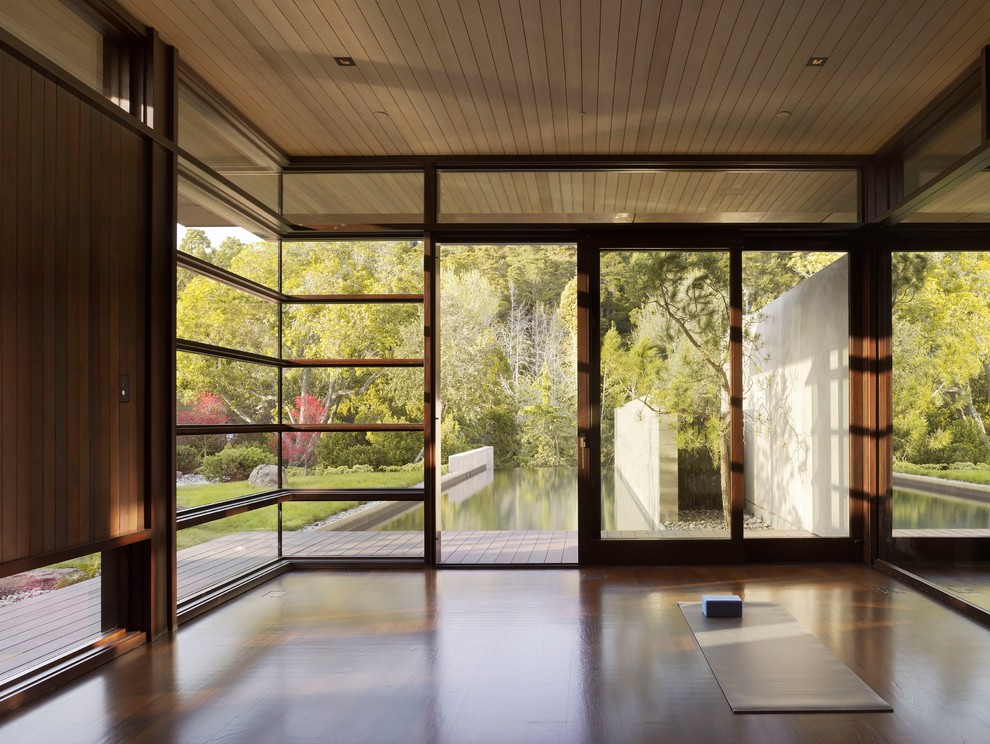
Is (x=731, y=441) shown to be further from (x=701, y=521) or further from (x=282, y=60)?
(x=282, y=60)

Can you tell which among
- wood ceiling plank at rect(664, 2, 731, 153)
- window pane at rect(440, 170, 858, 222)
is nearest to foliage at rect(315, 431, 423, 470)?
window pane at rect(440, 170, 858, 222)

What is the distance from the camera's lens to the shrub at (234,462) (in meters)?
4.84

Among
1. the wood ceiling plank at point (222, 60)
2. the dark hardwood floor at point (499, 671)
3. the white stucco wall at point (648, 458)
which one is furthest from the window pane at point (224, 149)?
the white stucco wall at point (648, 458)

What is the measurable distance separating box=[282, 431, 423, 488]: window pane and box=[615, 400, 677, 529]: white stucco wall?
160 cm

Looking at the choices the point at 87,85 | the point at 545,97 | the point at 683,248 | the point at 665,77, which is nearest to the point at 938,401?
the point at 683,248

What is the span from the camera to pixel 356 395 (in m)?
6.01

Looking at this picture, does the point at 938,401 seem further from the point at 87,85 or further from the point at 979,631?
the point at 87,85

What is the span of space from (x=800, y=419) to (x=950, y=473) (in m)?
1.30

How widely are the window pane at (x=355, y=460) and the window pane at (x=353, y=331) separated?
64 cm

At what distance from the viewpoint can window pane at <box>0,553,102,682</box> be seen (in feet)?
10.1

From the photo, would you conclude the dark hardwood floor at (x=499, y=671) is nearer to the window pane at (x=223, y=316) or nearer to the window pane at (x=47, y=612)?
the window pane at (x=47, y=612)

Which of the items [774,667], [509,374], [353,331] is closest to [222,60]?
[353,331]

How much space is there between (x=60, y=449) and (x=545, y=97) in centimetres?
340

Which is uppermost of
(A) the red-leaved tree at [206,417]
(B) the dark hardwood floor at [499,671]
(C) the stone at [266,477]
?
(A) the red-leaved tree at [206,417]
